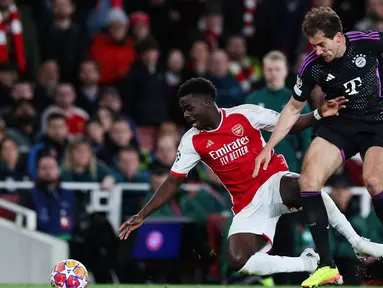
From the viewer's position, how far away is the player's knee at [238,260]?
996 cm

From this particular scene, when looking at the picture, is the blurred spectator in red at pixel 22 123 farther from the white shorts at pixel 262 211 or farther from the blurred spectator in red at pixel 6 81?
the white shorts at pixel 262 211

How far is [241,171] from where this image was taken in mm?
10195

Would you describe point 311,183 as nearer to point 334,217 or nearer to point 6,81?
point 334,217

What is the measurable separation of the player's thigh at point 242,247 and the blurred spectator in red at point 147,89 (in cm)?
569

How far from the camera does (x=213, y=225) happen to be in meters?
13.7

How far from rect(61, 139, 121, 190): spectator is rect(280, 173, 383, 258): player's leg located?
4.28 metres

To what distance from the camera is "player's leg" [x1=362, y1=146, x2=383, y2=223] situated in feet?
32.1

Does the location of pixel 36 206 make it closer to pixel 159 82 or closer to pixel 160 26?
pixel 159 82

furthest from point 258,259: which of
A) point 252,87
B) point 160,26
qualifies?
point 160,26

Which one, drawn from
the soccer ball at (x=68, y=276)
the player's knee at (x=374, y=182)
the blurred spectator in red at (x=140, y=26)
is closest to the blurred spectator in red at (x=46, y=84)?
the blurred spectator in red at (x=140, y=26)

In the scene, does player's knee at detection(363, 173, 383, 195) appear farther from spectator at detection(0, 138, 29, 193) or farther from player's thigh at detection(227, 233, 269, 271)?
spectator at detection(0, 138, 29, 193)

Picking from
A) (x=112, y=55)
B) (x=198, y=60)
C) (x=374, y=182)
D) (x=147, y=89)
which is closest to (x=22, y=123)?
(x=147, y=89)

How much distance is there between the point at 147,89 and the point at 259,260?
240 inches

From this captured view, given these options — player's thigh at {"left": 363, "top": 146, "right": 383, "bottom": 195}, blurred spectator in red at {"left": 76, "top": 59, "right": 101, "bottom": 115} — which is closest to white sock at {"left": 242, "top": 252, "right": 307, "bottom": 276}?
player's thigh at {"left": 363, "top": 146, "right": 383, "bottom": 195}
